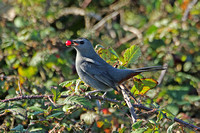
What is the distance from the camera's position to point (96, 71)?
326 cm

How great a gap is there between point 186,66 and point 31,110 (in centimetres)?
298

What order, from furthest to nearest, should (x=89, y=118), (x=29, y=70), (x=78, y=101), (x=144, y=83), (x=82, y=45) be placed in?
(x=29, y=70), (x=82, y=45), (x=89, y=118), (x=144, y=83), (x=78, y=101)

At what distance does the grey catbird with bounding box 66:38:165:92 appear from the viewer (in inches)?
121

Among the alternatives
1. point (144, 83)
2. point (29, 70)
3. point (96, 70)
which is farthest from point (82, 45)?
point (29, 70)

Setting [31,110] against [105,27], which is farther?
[105,27]

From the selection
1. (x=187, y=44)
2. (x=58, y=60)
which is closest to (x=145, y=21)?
(x=187, y=44)

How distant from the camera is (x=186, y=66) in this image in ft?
15.3

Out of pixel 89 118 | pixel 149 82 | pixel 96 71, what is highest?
pixel 96 71

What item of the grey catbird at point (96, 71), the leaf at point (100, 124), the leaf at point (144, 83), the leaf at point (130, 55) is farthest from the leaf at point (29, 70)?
the leaf at point (144, 83)

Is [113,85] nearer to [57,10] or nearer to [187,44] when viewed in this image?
[187,44]

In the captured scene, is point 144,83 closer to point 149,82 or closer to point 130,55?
point 149,82

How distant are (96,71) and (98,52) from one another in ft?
1.20

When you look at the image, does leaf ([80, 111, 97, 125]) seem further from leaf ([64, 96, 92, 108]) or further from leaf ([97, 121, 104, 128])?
leaf ([64, 96, 92, 108])

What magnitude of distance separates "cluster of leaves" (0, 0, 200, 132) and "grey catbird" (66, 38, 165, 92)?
0.16 metres
